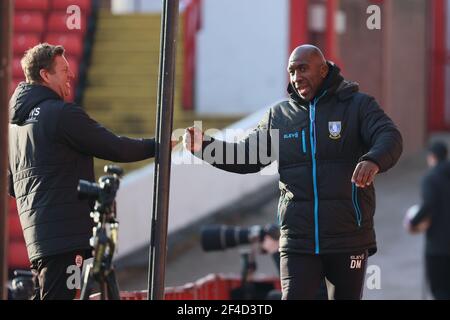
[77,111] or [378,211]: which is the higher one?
[77,111]

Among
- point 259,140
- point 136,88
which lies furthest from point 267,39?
point 259,140

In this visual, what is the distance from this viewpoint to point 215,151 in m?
6.43

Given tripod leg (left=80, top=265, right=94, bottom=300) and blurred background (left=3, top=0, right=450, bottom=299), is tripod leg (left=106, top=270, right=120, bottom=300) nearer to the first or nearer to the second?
tripod leg (left=80, top=265, right=94, bottom=300)

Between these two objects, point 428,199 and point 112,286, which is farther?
point 428,199

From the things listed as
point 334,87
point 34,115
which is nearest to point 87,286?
point 34,115

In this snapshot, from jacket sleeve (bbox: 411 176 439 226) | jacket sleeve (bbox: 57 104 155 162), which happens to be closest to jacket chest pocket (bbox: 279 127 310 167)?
jacket sleeve (bbox: 57 104 155 162)

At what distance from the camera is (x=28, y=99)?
620 cm

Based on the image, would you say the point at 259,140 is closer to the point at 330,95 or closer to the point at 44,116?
the point at 330,95

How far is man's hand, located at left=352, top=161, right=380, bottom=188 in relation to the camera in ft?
18.9

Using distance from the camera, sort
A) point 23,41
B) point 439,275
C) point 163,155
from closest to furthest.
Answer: point 163,155
point 439,275
point 23,41

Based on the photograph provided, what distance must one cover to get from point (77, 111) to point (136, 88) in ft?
34.7

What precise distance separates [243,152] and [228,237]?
7.78 feet

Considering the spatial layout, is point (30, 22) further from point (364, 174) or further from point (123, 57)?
point (364, 174)

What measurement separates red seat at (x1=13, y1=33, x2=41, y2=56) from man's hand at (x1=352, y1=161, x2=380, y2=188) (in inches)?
417
